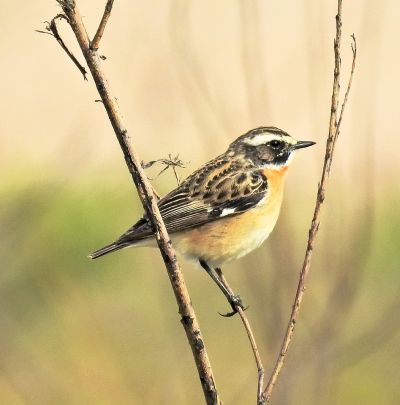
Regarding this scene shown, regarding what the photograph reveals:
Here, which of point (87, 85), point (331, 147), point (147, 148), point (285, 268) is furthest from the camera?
point (87, 85)

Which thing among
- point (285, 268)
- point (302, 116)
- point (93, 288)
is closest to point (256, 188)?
point (285, 268)

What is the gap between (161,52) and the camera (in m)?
10.7

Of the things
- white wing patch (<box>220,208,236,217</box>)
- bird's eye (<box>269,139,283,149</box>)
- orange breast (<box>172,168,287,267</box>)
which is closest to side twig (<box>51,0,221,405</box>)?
orange breast (<box>172,168,287,267</box>)

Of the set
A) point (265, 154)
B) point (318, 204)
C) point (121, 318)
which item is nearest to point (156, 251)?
point (121, 318)

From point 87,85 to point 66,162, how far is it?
24.9 ft

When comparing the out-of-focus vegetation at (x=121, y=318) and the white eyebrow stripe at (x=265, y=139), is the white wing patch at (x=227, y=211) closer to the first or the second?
the white eyebrow stripe at (x=265, y=139)

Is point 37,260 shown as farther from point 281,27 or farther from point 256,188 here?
point 281,27

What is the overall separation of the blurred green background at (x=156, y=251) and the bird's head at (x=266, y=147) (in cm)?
20

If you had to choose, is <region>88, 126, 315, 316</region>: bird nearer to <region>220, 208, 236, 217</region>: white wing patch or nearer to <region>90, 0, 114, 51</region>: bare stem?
<region>220, 208, 236, 217</region>: white wing patch

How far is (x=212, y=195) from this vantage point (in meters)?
5.68

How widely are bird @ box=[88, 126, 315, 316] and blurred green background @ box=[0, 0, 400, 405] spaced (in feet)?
0.56

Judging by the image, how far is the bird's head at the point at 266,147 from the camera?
5.71 metres

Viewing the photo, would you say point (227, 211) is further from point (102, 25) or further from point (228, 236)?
point (102, 25)

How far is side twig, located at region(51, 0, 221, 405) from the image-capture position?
2830 millimetres
